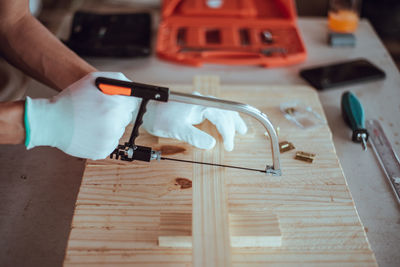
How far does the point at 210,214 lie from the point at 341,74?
90 centimetres

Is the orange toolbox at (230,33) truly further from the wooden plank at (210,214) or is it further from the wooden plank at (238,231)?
the wooden plank at (238,231)

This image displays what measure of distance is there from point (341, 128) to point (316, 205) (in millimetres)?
406

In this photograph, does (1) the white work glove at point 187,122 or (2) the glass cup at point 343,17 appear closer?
(1) the white work glove at point 187,122

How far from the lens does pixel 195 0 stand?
69.6 inches

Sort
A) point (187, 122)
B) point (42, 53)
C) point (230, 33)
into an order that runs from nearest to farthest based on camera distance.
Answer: point (187, 122), point (42, 53), point (230, 33)

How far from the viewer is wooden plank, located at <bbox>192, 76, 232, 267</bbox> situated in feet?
2.65

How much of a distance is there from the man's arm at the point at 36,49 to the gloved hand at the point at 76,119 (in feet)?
0.86

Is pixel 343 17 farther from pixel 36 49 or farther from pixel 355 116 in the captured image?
pixel 36 49

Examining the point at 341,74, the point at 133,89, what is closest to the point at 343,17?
the point at 341,74

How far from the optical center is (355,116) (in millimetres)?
1246

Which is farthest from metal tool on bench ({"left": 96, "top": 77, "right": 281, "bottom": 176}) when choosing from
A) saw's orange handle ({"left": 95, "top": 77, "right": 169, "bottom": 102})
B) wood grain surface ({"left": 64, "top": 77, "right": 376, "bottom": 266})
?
wood grain surface ({"left": 64, "top": 77, "right": 376, "bottom": 266})

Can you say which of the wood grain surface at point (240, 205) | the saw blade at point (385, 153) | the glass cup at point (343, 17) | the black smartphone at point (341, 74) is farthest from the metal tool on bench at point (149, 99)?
the glass cup at point (343, 17)

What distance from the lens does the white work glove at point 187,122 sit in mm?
1059

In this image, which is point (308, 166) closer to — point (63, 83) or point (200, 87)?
point (200, 87)
